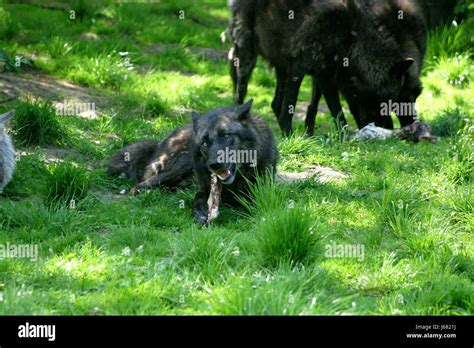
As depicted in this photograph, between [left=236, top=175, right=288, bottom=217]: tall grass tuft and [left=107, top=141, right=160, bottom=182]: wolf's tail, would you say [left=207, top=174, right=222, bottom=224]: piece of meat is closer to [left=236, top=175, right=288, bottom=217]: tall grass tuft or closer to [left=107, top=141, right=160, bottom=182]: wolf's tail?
[left=236, top=175, right=288, bottom=217]: tall grass tuft

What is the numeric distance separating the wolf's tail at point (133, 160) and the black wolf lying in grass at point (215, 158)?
3.2 inches

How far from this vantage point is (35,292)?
489 centimetres

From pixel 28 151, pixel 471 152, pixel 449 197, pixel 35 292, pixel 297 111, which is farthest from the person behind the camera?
pixel 297 111

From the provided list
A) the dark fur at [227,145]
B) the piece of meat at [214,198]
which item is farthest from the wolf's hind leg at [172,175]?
the piece of meat at [214,198]

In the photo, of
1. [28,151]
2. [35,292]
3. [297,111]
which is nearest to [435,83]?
[297,111]

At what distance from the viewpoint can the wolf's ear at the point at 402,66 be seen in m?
9.35

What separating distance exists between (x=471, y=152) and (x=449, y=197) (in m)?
0.99

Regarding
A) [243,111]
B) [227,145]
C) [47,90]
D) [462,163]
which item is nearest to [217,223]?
[227,145]

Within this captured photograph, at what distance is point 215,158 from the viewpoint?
250 inches

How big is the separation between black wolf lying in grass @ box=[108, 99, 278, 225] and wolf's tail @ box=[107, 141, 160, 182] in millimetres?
81

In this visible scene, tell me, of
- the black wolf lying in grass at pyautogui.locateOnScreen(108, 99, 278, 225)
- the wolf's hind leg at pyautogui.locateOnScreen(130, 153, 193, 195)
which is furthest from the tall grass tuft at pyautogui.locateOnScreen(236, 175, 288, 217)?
the wolf's hind leg at pyautogui.locateOnScreen(130, 153, 193, 195)

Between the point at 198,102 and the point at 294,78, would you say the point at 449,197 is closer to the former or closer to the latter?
the point at 294,78

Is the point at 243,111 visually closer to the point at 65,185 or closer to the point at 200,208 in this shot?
the point at 200,208

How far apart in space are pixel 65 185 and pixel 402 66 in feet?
15.9
